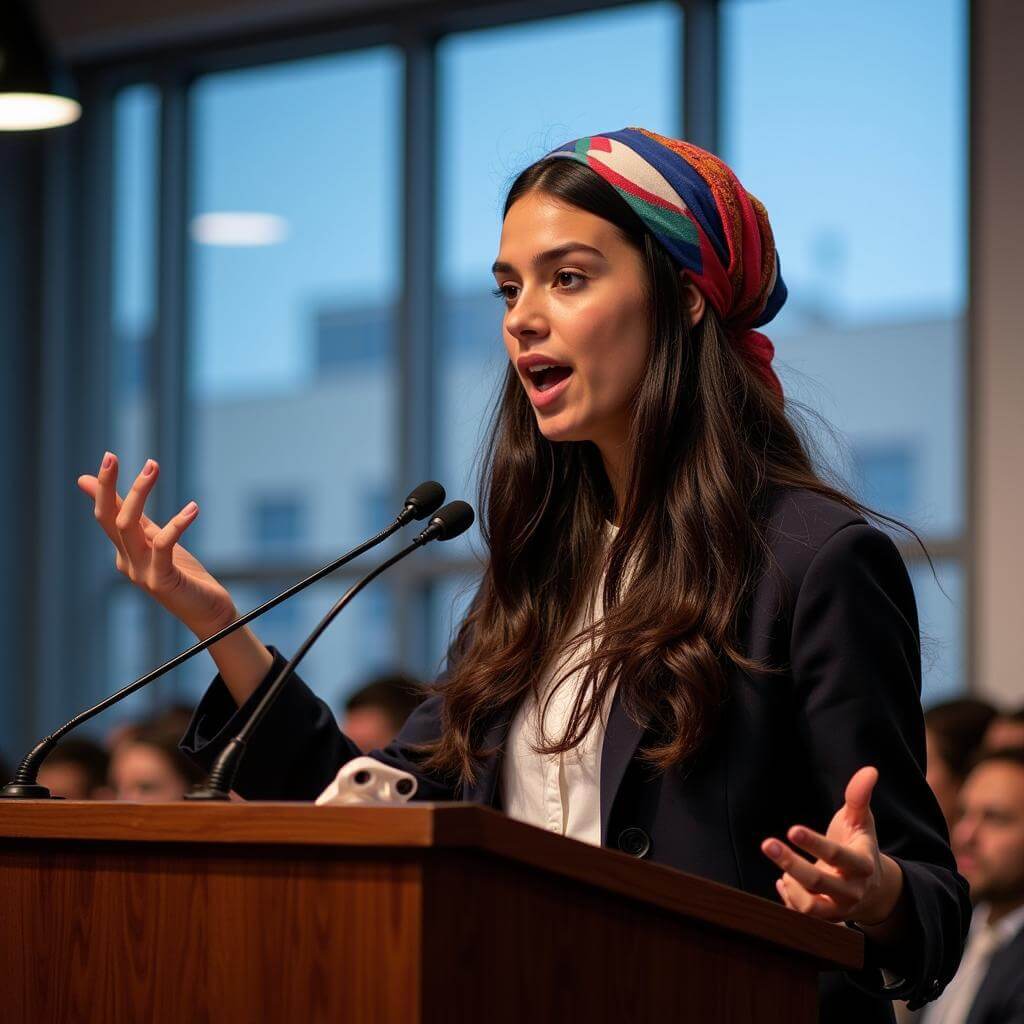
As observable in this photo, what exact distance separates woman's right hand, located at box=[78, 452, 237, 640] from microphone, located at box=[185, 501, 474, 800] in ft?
0.81

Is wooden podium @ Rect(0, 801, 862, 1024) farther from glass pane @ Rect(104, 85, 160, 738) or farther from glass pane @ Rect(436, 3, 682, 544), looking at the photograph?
glass pane @ Rect(104, 85, 160, 738)

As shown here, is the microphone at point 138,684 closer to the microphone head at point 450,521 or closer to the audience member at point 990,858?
the microphone head at point 450,521

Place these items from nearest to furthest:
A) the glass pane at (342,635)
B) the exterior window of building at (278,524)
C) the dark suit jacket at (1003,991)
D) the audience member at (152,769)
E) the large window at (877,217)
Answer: the dark suit jacket at (1003,991), the audience member at (152,769), the large window at (877,217), the glass pane at (342,635), the exterior window of building at (278,524)

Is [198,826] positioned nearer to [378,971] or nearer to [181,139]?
[378,971]

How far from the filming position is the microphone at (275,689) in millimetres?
1360

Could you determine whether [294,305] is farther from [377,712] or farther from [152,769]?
[152,769]

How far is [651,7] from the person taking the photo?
264 inches

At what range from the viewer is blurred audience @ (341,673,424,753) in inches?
187

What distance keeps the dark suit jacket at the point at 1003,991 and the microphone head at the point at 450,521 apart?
6.82 feet

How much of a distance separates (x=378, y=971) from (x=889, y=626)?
0.73m

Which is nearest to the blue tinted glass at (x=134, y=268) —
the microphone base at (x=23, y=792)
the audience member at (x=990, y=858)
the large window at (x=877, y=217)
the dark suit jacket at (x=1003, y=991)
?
the large window at (x=877, y=217)

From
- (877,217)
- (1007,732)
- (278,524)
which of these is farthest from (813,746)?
(278,524)

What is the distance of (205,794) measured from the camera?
133cm

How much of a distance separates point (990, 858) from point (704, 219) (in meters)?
2.44
